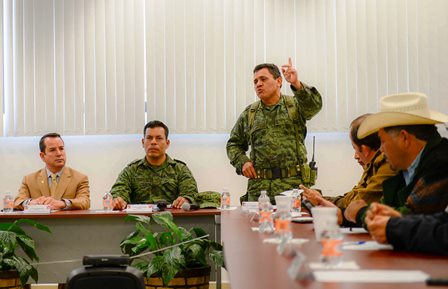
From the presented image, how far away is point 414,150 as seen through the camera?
2350mm

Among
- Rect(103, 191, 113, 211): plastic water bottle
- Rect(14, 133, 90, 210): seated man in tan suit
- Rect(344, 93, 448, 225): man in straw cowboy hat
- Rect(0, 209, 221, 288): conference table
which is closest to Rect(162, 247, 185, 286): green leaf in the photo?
Rect(0, 209, 221, 288): conference table

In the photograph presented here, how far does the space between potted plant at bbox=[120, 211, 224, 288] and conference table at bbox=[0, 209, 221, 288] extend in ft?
0.80

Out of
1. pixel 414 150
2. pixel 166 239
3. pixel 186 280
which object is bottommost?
pixel 186 280

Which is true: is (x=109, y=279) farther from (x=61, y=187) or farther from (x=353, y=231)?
(x=61, y=187)

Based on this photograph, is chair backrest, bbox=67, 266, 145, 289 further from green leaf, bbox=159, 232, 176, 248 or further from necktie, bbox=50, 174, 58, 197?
necktie, bbox=50, 174, 58, 197

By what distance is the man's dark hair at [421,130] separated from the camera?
234 cm

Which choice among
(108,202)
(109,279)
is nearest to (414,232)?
(109,279)

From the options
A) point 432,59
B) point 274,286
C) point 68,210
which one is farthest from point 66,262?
point 432,59

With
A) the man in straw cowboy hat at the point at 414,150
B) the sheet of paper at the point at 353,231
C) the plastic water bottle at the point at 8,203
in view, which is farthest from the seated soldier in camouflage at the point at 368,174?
the plastic water bottle at the point at 8,203

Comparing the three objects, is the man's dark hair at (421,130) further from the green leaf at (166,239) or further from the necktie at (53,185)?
the necktie at (53,185)

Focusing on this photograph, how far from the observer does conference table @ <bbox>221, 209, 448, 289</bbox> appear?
1.35 metres

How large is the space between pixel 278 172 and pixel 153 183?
1.00 m

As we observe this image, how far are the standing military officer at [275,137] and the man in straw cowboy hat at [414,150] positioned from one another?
237 cm

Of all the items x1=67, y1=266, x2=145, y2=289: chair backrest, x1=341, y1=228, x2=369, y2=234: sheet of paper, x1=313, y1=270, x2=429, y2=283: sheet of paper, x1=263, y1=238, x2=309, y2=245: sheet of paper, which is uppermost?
x1=313, y1=270, x2=429, y2=283: sheet of paper
